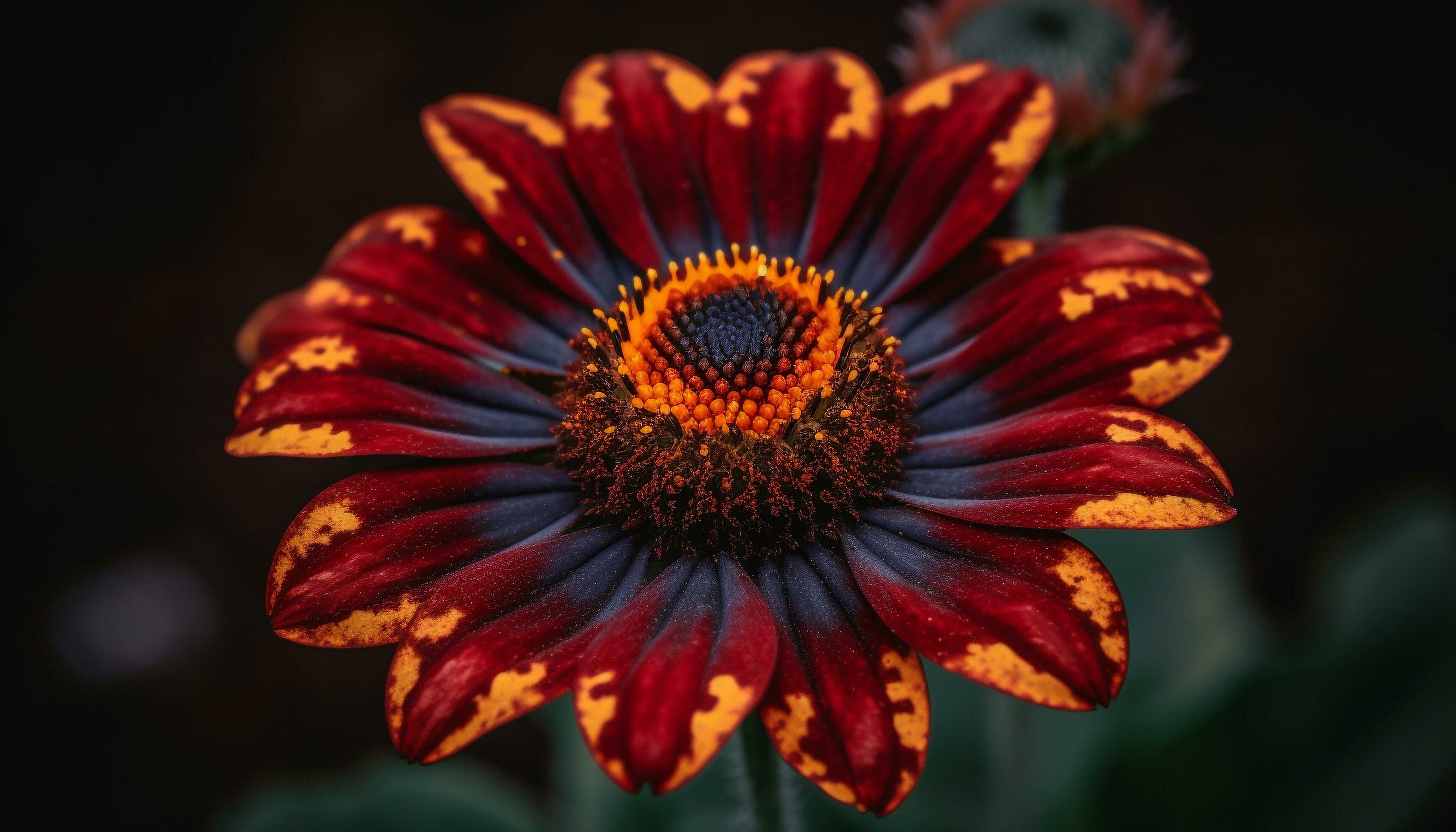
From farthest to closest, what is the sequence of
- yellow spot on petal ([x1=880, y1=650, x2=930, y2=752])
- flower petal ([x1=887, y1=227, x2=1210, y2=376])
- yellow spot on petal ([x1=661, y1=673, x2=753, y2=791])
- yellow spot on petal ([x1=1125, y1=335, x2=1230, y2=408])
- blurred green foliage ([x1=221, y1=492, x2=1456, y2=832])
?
blurred green foliage ([x1=221, y1=492, x2=1456, y2=832]) < flower petal ([x1=887, y1=227, x2=1210, y2=376]) < yellow spot on petal ([x1=1125, y1=335, x2=1230, y2=408]) < yellow spot on petal ([x1=880, y1=650, x2=930, y2=752]) < yellow spot on petal ([x1=661, y1=673, x2=753, y2=791])

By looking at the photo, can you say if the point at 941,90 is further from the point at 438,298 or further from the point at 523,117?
the point at 438,298

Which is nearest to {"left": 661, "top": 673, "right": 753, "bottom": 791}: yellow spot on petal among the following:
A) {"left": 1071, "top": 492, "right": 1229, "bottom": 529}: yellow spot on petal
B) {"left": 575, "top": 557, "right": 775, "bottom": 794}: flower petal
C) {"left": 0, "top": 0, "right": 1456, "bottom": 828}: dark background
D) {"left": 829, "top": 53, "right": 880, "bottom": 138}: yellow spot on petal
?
{"left": 575, "top": 557, "right": 775, "bottom": 794}: flower petal

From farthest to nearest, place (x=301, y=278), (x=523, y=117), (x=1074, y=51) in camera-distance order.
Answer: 1. (x=301, y=278)
2. (x=1074, y=51)
3. (x=523, y=117)

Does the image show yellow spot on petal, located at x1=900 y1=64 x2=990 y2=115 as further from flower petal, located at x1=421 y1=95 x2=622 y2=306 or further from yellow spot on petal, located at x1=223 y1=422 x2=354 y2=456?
yellow spot on petal, located at x1=223 y1=422 x2=354 y2=456

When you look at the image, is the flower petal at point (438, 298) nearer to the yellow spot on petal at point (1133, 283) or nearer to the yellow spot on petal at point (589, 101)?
the yellow spot on petal at point (589, 101)

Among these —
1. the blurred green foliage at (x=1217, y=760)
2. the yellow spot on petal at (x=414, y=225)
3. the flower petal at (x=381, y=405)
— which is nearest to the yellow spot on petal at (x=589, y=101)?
the yellow spot on petal at (x=414, y=225)

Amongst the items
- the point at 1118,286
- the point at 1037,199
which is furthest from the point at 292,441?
the point at 1037,199
